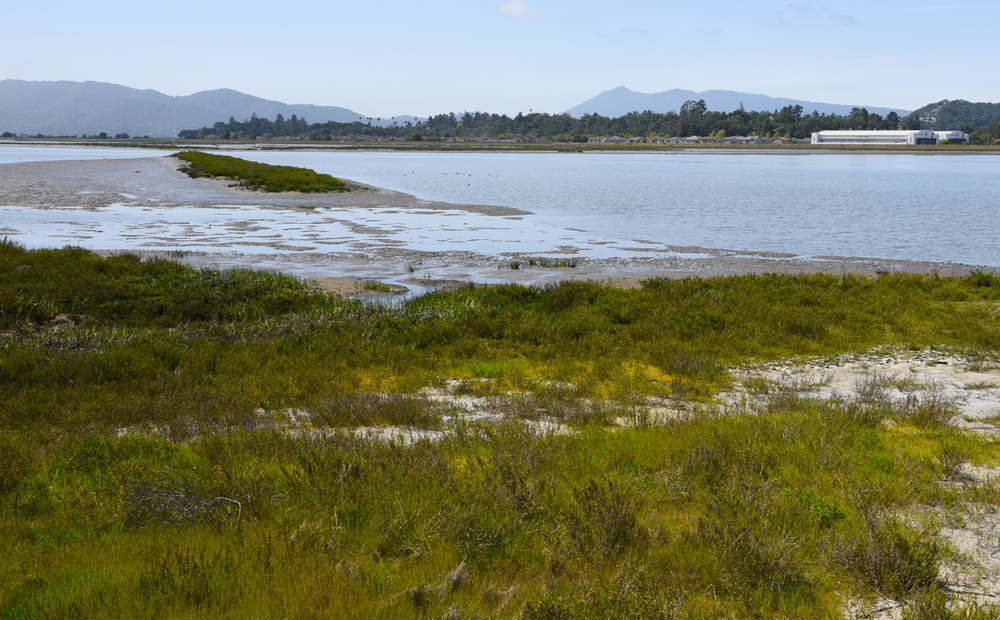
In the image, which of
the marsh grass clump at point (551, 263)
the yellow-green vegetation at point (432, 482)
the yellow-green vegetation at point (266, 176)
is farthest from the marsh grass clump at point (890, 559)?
the yellow-green vegetation at point (266, 176)

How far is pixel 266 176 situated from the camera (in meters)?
60.5

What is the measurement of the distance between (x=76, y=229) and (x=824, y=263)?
3251 cm

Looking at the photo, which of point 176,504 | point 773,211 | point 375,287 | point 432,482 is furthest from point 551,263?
point 773,211

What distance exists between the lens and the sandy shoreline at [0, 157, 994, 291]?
78.6ft

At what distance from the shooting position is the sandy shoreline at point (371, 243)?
78.6ft

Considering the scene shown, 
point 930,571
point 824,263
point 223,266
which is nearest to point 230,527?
point 930,571

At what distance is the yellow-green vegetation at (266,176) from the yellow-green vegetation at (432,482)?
1631 inches

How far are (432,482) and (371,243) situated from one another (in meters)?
23.8

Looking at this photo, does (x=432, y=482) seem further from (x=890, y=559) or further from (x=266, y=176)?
(x=266, y=176)

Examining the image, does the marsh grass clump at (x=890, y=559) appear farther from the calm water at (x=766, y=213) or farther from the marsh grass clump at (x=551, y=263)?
the calm water at (x=766, y=213)

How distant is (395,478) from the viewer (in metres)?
6.77

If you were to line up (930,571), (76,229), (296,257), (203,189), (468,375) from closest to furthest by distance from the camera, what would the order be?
(930,571) < (468,375) < (296,257) < (76,229) < (203,189)

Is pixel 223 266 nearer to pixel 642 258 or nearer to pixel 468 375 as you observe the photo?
pixel 468 375

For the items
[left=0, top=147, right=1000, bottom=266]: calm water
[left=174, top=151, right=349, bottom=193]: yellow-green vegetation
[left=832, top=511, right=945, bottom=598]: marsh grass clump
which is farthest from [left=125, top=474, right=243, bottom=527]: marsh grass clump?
[left=174, top=151, right=349, bottom=193]: yellow-green vegetation
